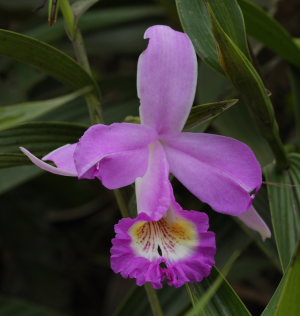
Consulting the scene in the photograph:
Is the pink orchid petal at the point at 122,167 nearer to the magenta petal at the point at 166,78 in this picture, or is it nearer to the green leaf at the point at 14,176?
the magenta petal at the point at 166,78

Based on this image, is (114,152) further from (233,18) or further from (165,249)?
(233,18)

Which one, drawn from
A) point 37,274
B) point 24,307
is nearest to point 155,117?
point 24,307

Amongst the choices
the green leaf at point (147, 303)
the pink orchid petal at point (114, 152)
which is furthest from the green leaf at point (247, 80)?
the green leaf at point (147, 303)

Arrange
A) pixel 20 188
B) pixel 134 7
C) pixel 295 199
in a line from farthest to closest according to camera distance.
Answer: pixel 20 188
pixel 134 7
pixel 295 199

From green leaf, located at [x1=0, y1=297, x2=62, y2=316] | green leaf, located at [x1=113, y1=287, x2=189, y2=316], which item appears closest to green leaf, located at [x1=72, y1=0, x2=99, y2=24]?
green leaf, located at [x1=113, y1=287, x2=189, y2=316]

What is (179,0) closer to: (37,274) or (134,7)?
(134,7)

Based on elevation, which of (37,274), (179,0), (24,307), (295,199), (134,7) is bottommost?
(37,274)

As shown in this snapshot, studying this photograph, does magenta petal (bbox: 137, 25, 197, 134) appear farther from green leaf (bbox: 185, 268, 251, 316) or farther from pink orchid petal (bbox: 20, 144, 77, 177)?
green leaf (bbox: 185, 268, 251, 316)

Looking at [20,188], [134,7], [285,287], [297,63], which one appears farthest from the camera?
[20,188]
